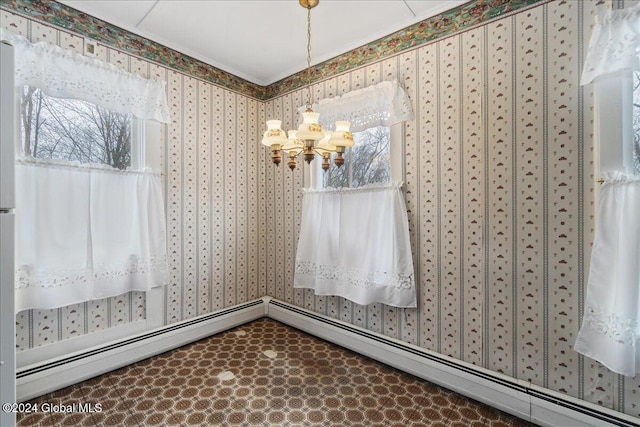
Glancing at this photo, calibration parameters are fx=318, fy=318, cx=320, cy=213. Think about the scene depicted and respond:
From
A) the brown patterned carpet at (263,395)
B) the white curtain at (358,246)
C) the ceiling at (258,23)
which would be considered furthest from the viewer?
the white curtain at (358,246)

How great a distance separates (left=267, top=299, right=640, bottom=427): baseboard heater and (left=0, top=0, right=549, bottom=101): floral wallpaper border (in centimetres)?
231

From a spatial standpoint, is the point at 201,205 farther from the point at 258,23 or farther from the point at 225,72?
the point at 258,23

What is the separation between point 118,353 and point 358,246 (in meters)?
2.04

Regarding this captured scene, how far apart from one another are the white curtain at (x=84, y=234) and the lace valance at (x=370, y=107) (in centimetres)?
160

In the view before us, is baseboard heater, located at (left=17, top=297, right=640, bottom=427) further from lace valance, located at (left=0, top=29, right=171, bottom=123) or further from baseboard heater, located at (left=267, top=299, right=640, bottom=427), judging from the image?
lace valance, located at (left=0, top=29, right=171, bottom=123)

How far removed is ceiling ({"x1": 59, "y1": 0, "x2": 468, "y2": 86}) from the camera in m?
2.24

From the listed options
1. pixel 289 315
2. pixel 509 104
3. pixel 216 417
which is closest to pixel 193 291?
pixel 289 315

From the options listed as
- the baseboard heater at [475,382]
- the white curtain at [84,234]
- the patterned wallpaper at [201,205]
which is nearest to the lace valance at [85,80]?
the patterned wallpaper at [201,205]

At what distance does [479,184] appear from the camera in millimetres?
2141

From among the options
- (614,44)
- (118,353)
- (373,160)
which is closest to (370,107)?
(373,160)

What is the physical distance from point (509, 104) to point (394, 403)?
2050mm

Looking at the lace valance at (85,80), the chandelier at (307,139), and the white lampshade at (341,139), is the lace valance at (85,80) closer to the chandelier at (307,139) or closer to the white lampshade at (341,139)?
the chandelier at (307,139)

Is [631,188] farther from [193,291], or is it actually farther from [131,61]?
[131,61]

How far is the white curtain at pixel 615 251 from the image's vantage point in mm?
1583
